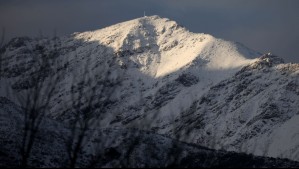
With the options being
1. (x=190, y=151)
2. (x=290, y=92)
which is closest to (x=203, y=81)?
(x=290, y=92)

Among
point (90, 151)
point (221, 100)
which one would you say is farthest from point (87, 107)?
point (221, 100)

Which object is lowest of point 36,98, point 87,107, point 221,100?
point 221,100

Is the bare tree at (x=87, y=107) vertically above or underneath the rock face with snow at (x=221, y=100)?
above

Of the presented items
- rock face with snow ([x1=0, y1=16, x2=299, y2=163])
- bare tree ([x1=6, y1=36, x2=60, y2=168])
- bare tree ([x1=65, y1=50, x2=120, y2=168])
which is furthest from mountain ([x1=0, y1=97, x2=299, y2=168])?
rock face with snow ([x1=0, y1=16, x2=299, y2=163])

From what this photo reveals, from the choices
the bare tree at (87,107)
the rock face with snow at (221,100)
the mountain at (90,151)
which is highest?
the bare tree at (87,107)

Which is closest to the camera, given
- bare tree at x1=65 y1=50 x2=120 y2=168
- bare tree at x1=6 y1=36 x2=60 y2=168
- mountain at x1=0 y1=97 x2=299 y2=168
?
bare tree at x1=65 y1=50 x2=120 y2=168

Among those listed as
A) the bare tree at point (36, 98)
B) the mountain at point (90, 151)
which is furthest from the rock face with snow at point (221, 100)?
the bare tree at point (36, 98)

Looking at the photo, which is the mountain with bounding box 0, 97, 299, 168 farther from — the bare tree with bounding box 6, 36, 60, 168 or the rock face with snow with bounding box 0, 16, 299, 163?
the rock face with snow with bounding box 0, 16, 299, 163

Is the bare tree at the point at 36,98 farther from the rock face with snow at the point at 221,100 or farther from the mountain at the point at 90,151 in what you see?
the rock face with snow at the point at 221,100

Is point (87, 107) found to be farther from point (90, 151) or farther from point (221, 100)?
point (221, 100)

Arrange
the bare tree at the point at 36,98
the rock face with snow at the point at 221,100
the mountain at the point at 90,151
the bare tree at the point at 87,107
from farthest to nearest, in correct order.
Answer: the rock face with snow at the point at 221,100 < the mountain at the point at 90,151 < the bare tree at the point at 36,98 < the bare tree at the point at 87,107

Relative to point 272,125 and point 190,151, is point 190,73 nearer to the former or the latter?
point 272,125
